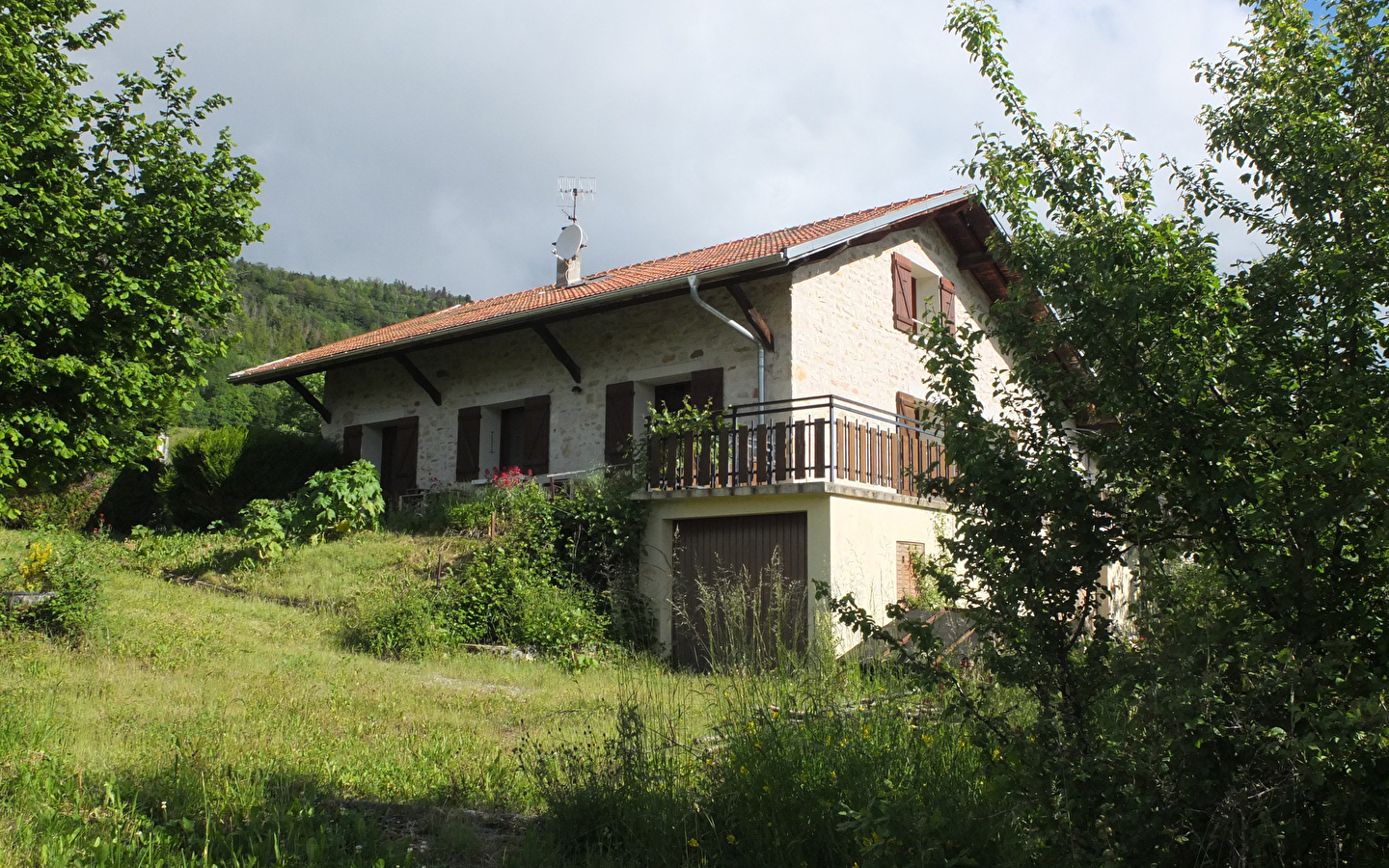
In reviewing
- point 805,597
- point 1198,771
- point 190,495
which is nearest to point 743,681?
point 1198,771

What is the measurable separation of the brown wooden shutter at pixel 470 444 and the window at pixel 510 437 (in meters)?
0.32

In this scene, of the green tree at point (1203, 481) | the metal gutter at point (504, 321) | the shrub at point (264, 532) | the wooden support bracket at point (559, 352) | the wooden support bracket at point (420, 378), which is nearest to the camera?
the green tree at point (1203, 481)

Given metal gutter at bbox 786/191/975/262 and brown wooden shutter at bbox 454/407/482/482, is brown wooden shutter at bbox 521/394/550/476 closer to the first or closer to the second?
brown wooden shutter at bbox 454/407/482/482

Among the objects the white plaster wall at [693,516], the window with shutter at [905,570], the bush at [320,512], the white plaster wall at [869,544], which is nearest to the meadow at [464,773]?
the white plaster wall at [693,516]

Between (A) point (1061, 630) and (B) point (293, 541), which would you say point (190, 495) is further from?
(A) point (1061, 630)

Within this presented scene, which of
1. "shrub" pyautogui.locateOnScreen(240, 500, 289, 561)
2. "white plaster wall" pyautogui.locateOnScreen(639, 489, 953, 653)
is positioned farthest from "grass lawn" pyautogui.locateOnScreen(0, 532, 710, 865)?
"white plaster wall" pyautogui.locateOnScreen(639, 489, 953, 653)

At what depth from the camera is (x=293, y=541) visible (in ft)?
40.9

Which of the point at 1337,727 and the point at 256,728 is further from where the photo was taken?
the point at 256,728

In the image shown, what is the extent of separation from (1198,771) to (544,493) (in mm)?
9397

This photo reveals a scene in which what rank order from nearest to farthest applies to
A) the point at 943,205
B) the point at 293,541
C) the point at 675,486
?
the point at 675,486, the point at 293,541, the point at 943,205

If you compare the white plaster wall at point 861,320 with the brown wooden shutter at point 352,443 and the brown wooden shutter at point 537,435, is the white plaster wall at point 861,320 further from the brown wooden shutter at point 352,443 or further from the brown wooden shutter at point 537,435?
the brown wooden shutter at point 352,443

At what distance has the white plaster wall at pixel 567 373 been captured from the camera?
39.6 feet

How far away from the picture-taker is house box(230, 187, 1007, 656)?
10289mm

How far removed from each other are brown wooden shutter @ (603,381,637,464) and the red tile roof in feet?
4.35
